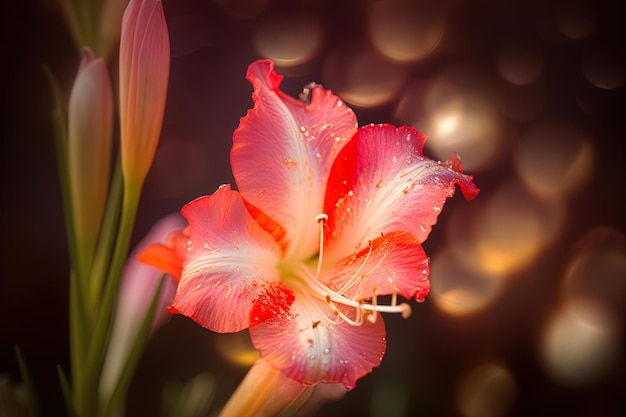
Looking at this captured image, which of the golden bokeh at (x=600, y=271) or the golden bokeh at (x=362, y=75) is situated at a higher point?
the golden bokeh at (x=362, y=75)

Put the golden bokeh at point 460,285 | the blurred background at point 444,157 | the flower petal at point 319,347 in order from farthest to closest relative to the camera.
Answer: the golden bokeh at point 460,285 → the blurred background at point 444,157 → the flower petal at point 319,347

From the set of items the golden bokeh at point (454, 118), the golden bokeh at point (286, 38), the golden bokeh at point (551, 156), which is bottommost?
the golden bokeh at point (551, 156)

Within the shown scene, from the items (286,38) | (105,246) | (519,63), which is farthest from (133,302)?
(519,63)

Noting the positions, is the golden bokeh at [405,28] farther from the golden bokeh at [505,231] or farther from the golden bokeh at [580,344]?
the golden bokeh at [580,344]

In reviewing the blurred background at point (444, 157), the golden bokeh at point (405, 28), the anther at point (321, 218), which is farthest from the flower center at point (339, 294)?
the golden bokeh at point (405, 28)

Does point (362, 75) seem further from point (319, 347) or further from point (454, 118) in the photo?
point (319, 347)

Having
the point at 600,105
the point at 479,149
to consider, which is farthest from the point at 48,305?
the point at 600,105
